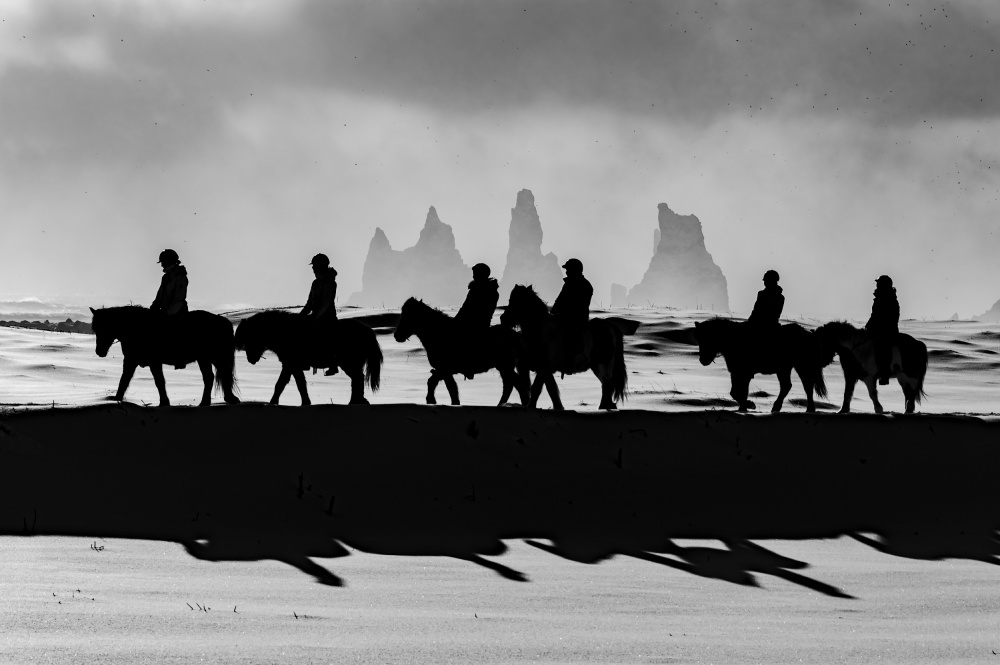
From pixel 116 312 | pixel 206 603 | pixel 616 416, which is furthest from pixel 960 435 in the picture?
pixel 116 312

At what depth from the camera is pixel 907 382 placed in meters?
13.7

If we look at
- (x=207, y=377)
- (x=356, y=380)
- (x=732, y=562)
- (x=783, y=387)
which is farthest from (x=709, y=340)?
(x=207, y=377)

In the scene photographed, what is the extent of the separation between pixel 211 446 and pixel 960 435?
26.6 ft

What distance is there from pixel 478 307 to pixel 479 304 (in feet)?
0.14

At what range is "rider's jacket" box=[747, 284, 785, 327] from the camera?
43.0 ft

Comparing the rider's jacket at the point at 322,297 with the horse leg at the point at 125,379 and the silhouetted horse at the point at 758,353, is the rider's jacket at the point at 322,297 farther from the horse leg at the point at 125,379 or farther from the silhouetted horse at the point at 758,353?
the silhouetted horse at the point at 758,353

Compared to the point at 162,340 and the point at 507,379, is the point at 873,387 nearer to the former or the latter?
the point at 507,379

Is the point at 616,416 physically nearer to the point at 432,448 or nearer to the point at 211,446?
the point at 432,448

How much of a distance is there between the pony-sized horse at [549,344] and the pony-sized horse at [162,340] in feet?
11.3

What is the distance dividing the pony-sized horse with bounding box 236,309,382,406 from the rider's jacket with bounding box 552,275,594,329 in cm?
239

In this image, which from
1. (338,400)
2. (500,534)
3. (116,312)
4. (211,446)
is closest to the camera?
(500,534)

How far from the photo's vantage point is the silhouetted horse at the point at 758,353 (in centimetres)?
1309

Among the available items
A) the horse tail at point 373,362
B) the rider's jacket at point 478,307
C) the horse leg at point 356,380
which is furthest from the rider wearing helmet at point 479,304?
the horse leg at point 356,380

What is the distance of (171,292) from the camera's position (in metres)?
12.0
